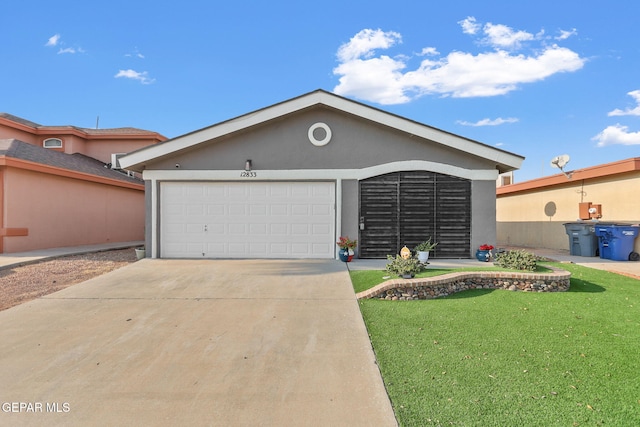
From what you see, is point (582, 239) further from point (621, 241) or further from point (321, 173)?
point (321, 173)

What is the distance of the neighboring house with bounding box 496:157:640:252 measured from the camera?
417 inches

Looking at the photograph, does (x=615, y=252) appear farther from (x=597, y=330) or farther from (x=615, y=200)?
(x=597, y=330)

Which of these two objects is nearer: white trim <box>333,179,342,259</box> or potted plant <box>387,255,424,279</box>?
potted plant <box>387,255,424,279</box>

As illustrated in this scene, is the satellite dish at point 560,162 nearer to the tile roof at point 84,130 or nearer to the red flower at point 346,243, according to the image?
the red flower at point 346,243

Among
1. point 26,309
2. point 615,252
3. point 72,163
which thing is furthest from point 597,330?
point 72,163

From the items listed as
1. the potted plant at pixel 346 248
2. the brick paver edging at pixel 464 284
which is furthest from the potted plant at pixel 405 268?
the potted plant at pixel 346 248

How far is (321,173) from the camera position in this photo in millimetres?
9680

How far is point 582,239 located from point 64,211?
721 inches

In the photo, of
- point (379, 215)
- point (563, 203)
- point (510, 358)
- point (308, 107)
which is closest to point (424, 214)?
point (379, 215)

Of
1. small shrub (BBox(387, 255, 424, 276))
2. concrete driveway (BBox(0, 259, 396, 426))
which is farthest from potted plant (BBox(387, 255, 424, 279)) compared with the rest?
concrete driveway (BBox(0, 259, 396, 426))

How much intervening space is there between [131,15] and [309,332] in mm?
10905

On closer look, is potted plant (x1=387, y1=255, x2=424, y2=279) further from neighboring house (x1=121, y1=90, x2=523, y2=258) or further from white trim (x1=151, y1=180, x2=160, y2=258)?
white trim (x1=151, y1=180, x2=160, y2=258)

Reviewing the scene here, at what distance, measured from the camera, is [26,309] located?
5.39m

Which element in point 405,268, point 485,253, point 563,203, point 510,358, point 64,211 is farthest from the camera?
point 563,203
